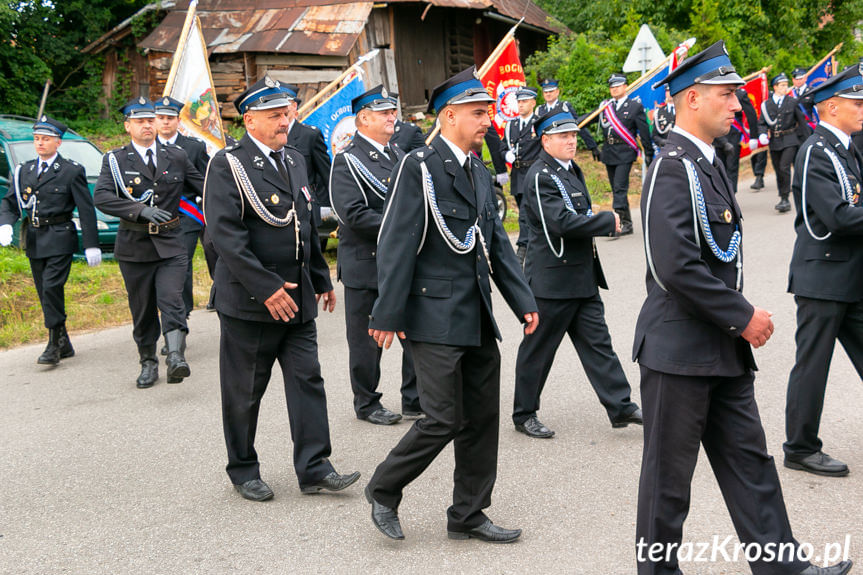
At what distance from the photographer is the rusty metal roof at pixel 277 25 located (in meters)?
19.7

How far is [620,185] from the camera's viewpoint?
13.4 metres

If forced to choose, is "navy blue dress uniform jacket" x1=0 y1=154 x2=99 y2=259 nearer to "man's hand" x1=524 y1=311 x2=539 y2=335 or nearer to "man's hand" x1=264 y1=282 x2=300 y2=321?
"man's hand" x1=264 y1=282 x2=300 y2=321

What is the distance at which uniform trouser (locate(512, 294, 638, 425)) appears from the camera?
18.2 ft

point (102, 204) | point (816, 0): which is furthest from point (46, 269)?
point (816, 0)

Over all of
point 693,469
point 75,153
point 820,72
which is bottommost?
point 693,469

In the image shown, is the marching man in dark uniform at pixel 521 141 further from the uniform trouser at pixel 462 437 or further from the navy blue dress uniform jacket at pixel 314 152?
the uniform trouser at pixel 462 437

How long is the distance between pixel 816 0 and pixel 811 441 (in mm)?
26151

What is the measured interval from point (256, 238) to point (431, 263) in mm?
1119

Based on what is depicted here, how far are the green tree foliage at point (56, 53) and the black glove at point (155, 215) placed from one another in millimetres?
15117

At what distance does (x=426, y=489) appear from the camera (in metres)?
4.78

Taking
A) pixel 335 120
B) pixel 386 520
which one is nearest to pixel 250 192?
pixel 386 520

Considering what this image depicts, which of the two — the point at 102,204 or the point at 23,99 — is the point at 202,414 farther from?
the point at 23,99

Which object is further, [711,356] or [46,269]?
[46,269]

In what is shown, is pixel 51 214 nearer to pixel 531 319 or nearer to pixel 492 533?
pixel 531 319
